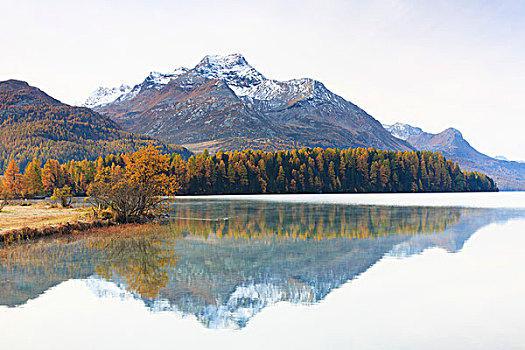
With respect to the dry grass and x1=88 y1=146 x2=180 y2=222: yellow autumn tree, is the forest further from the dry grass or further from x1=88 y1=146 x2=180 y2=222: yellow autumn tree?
the dry grass

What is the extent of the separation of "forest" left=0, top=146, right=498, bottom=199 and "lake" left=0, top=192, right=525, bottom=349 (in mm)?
119010

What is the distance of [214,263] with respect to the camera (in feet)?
76.7

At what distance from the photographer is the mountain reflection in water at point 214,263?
54.5 feet

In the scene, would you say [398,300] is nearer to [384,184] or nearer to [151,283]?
[151,283]

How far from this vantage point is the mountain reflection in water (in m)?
16.6

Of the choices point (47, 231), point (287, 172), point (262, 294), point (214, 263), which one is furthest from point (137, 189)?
point (287, 172)

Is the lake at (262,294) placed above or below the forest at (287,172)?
below

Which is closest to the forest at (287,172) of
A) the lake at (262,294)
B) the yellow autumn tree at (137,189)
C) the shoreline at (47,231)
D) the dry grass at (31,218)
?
the yellow autumn tree at (137,189)

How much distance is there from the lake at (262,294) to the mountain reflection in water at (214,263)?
0.08 m

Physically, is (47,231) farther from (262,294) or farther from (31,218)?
(262,294)

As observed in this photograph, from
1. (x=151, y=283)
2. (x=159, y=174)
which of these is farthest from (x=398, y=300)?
(x=159, y=174)

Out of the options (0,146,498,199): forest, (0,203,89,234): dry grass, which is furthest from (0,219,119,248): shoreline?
(0,146,498,199): forest

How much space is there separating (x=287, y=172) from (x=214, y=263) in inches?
5808

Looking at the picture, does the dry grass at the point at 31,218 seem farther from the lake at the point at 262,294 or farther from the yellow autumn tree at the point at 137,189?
the lake at the point at 262,294
